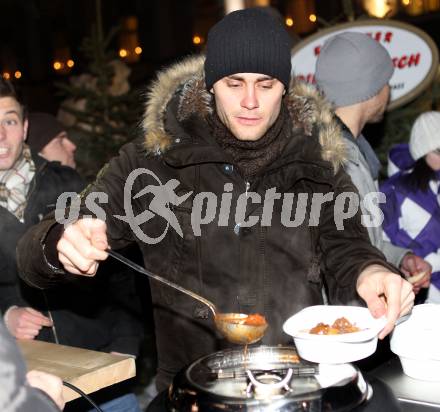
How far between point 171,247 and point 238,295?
12.4 inches

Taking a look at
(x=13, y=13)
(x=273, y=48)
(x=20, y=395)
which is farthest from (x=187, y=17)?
(x=20, y=395)

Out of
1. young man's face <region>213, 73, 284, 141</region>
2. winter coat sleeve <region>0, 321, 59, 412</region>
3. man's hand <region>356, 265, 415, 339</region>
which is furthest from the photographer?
young man's face <region>213, 73, 284, 141</region>

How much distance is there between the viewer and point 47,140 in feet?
15.7

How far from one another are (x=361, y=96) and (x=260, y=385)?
2.23m

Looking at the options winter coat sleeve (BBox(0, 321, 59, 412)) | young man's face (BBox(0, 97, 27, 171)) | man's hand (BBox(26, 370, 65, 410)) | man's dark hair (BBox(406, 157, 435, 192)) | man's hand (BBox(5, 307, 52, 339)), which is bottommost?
man's hand (BBox(5, 307, 52, 339))

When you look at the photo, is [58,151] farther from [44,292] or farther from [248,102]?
[248,102]

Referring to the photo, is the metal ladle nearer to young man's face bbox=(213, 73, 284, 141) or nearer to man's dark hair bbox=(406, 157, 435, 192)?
young man's face bbox=(213, 73, 284, 141)

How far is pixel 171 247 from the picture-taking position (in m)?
2.74

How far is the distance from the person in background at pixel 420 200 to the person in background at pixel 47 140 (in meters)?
2.15

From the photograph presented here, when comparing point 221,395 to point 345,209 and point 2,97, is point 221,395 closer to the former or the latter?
point 345,209

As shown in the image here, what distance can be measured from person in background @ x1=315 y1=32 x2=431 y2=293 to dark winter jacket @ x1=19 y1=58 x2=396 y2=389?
78 cm

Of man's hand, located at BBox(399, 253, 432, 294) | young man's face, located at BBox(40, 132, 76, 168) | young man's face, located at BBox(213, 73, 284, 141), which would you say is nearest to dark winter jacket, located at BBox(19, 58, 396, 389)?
young man's face, located at BBox(213, 73, 284, 141)

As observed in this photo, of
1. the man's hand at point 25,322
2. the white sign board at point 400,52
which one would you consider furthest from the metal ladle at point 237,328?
the white sign board at point 400,52

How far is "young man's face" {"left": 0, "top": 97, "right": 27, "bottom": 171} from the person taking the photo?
3.50 meters
